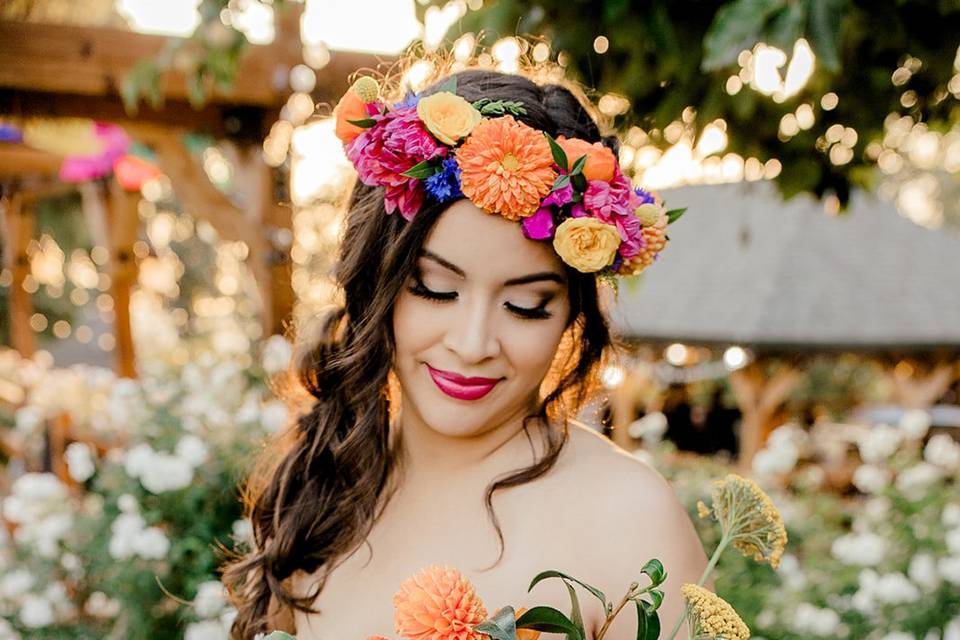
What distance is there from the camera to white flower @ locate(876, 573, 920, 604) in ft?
10.3

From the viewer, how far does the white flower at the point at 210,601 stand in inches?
103

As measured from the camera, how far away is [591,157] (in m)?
1.41

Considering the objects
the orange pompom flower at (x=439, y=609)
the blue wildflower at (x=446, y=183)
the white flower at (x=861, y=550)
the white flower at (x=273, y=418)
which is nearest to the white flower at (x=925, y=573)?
the white flower at (x=861, y=550)

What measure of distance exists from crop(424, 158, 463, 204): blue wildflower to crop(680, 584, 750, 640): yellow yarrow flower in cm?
71

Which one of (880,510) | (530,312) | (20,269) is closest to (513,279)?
(530,312)

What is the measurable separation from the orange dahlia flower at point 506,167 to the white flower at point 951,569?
2.56 m

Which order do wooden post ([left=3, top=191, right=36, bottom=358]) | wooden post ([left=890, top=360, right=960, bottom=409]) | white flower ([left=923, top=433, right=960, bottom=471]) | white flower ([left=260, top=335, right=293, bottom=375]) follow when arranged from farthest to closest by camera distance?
wooden post ([left=890, top=360, right=960, bottom=409]), wooden post ([left=3, top=191, right=36, bottom=358]), white flower ([left=923, top=433, right=960, bottom=471]), white flower ([left=260, top=335, right=293, bottom=375])

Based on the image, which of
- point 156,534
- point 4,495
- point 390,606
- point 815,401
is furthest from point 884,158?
point 815,401

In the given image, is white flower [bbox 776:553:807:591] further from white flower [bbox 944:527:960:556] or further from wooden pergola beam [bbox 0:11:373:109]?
wooden pergola beam [bbox 0:11:373:109]

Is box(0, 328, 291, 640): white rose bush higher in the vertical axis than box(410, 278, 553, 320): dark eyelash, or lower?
lower

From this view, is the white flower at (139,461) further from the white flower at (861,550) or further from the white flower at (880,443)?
the white flower at (880,443)

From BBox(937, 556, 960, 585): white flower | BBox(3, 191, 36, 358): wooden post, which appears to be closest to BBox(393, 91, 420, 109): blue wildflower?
BBox(937, 556, 960, 585): white flower

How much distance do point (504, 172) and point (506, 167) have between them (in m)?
0.02

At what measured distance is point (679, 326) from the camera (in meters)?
11.4
